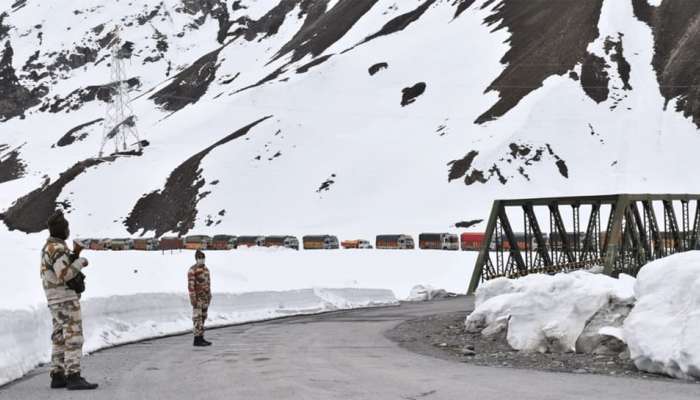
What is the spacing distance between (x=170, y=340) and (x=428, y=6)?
141763 millimetres

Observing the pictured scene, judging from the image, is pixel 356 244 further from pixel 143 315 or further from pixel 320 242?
pixel 143 315

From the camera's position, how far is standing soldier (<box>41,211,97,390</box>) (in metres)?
10.3

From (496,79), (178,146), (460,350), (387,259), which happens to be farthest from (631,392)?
(178,146)

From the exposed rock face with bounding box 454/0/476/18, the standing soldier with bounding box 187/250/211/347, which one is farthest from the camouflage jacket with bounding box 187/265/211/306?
the exposed rock face with bounding box 454/0/476/18

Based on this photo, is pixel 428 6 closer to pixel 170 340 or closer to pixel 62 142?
pixel 62 142

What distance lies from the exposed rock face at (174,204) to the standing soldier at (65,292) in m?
93.3

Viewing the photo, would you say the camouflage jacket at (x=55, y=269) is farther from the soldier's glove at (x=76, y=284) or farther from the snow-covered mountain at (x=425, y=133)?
the snow-covered mountain at (x=425, y=133)

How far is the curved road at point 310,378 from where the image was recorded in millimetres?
9828

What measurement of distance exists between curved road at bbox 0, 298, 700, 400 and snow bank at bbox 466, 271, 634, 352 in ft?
7.24

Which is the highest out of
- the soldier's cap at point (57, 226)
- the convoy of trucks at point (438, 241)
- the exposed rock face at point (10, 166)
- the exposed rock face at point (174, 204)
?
the exposed rock face at point (10, 166)

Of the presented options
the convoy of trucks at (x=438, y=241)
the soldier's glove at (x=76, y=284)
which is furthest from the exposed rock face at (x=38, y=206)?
the soldier's glove at (x=76, y=284)

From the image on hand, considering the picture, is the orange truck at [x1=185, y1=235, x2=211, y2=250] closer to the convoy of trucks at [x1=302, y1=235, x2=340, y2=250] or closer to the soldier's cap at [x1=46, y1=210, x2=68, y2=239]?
the convoy of trucks at [x1=302, y1=235, x2=340, y2=250]

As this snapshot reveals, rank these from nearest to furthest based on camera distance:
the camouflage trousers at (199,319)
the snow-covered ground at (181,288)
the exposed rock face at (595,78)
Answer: the snow-covered ground at (181,288) → the camouflage trousers at (199,319) → the exposed rock face at (595,78)

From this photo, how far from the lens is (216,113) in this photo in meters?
138
